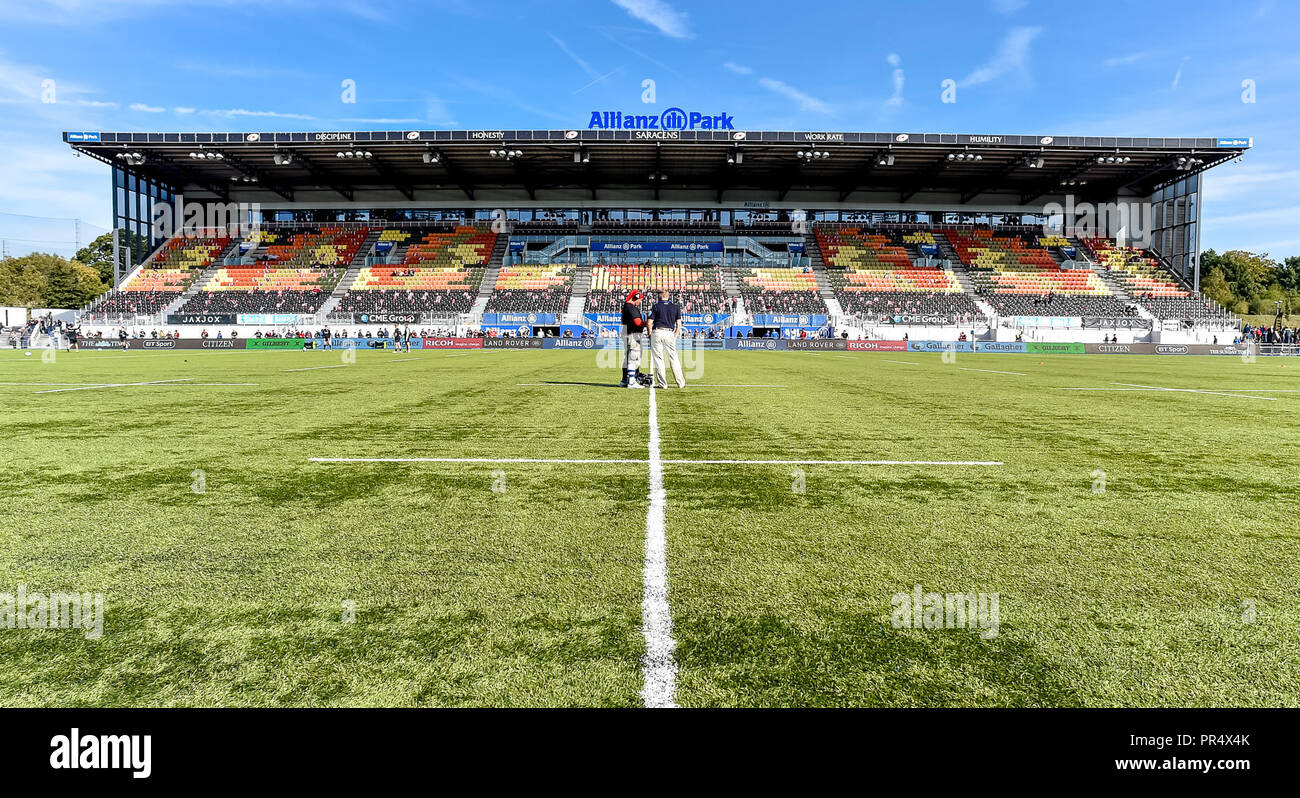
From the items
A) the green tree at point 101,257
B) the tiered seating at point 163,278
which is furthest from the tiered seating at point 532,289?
the green tree at point 101,257

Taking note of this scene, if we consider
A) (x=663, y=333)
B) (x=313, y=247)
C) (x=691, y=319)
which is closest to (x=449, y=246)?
(x=313, y=247)

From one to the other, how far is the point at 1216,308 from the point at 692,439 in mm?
58506

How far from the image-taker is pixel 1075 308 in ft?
159

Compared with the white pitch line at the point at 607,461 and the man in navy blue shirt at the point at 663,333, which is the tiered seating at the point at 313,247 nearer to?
the man in navy blue shirt at the point at 663,333

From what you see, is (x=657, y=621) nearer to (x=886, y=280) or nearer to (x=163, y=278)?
(x=886, y=280)

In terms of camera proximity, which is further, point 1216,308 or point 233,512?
point 1216,308

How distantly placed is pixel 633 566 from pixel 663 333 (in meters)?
8.72

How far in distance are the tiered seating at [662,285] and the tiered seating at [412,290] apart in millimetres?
9728

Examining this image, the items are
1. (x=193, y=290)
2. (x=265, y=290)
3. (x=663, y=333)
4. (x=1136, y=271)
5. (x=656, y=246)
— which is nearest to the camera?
(x=663, y=333)

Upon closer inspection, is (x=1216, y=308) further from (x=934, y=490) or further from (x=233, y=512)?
(x=233, y=512)
